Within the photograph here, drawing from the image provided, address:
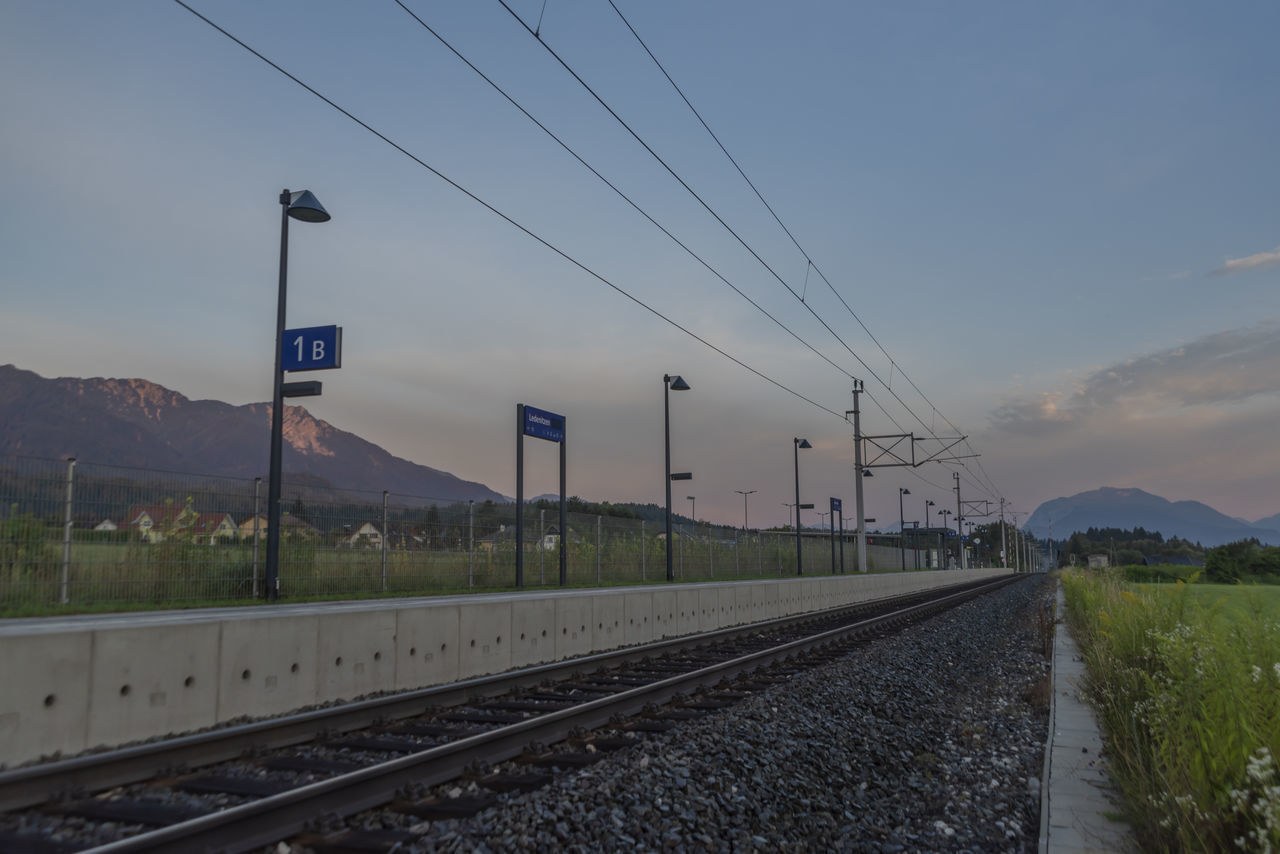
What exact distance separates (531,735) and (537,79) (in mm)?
8647

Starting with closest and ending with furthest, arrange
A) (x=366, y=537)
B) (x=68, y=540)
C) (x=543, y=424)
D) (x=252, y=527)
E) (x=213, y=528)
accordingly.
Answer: (x=68, y=540), (x=213, y=528), (x=252, y=527), (x=366, y=537), (x=543, y=424)

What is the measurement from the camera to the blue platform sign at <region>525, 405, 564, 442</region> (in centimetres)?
2269

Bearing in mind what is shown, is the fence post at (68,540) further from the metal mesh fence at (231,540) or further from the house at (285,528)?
the house at (285,528)

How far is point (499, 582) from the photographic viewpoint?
851 inches

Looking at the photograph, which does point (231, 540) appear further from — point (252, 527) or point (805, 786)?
point (805, 786)

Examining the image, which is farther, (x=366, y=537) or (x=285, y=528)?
(x=366, y=537)

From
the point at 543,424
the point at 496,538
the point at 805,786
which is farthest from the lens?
the point at 543,424

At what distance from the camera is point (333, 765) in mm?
6359

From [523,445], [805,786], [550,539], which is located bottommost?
[805,786]

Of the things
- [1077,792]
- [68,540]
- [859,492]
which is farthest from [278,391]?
[859,492]

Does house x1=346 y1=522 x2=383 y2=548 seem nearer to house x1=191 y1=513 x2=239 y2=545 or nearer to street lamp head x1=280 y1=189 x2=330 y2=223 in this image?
house x1=191 y1=513 x2=239 y2=545

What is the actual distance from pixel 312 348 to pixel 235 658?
862 cm

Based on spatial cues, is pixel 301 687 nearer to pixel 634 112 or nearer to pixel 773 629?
pixel 634 112

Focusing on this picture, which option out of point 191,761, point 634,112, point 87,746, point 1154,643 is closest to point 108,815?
point 191,761
